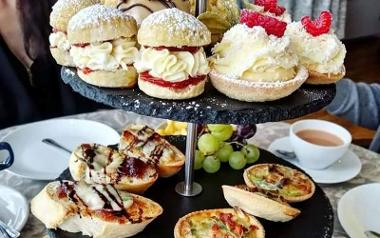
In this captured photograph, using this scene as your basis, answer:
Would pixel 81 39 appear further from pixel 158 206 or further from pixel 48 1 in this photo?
pixel 48 1

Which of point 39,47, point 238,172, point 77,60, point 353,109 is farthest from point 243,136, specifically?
point 39,47

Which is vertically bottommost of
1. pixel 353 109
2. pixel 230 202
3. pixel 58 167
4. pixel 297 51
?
pixel 353 109

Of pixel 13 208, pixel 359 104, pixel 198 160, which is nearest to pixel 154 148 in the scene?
pixel 198 160

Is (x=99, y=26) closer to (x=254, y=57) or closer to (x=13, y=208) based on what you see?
(x=254, y=57)

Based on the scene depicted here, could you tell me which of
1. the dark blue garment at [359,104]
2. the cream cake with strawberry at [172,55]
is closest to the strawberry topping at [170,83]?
the cream cake with strawberry at [172,55]

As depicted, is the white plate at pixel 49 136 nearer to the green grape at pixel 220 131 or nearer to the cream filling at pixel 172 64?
the green grape at pixel 220 131

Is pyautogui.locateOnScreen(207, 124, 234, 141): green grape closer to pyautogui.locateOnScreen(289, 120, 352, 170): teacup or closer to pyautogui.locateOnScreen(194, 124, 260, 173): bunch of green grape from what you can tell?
pyautogui.locateOnScreen(194, 124, 260, 173): bunch of green grape
